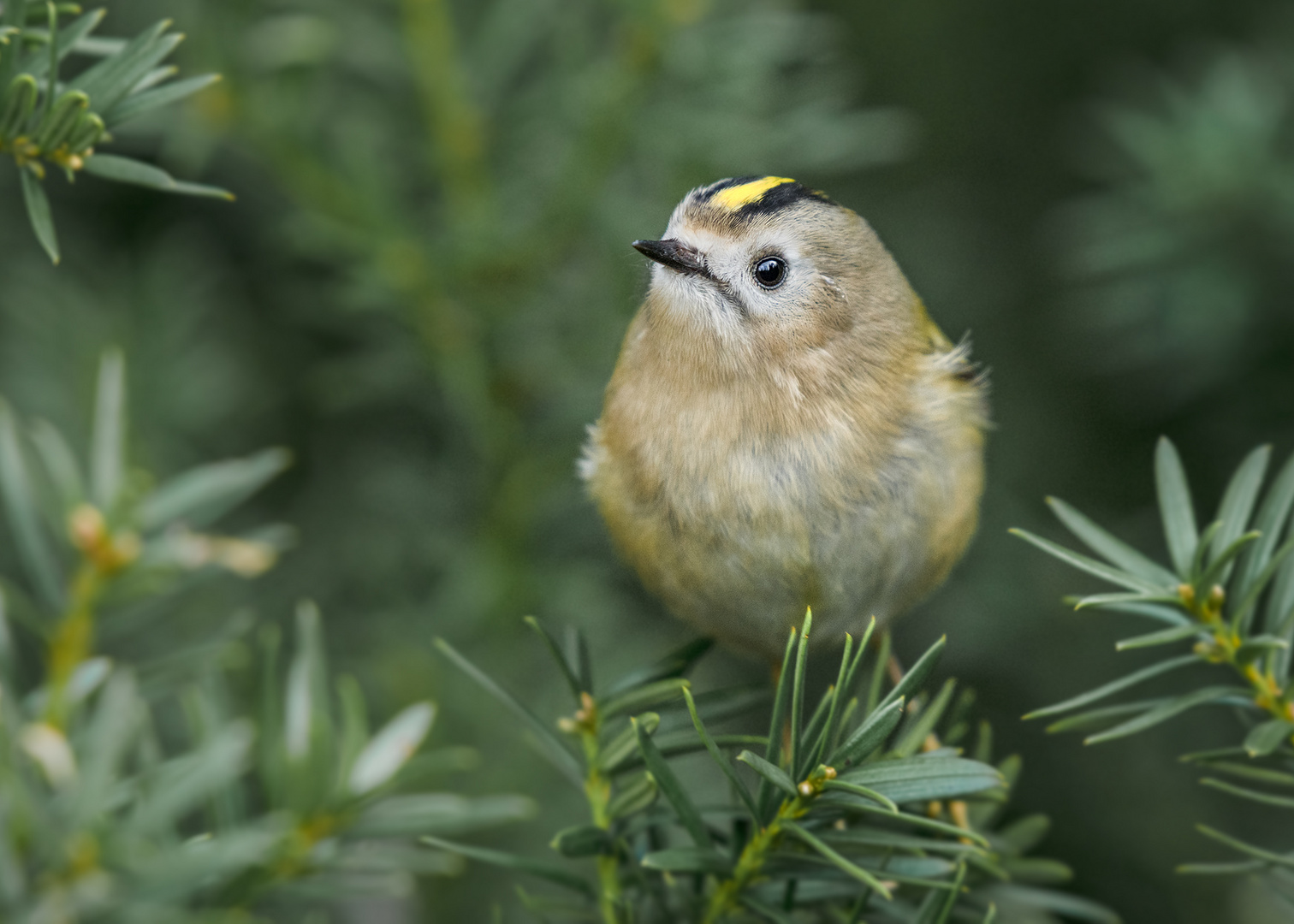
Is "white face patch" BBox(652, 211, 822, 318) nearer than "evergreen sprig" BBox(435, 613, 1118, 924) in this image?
No

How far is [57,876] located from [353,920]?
104cm

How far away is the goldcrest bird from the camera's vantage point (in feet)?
4.87

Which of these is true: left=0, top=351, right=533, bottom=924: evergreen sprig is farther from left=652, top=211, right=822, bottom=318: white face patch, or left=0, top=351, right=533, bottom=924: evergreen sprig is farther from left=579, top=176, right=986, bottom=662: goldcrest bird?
left=652, top=211, right=822, bottom=318: white face patch

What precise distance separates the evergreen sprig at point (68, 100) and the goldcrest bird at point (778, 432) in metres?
0.74

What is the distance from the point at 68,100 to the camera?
0.83 m

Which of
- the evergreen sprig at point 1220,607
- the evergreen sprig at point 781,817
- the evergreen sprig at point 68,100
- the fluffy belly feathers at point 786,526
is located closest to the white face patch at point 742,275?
the fluffy belly feathers at point 786,526

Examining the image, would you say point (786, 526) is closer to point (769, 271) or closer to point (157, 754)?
point (769, 271)

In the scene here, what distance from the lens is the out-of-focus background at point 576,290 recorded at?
1.66 m

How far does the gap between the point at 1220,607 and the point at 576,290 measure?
3.54 ft

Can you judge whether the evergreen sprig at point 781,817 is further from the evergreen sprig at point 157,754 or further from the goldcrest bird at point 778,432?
the goldcrest bird at point 778,432

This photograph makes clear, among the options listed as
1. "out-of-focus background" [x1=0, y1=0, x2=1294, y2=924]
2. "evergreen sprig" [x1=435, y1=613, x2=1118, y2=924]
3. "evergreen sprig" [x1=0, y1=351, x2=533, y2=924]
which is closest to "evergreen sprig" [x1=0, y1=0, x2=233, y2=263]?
"evergreen sprig" [x1=0, y1=351, x2=533, y2=924]

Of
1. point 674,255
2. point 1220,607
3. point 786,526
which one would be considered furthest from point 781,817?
point 674,255

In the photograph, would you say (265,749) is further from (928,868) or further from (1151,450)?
(1151,450)

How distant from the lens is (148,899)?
0.63m
